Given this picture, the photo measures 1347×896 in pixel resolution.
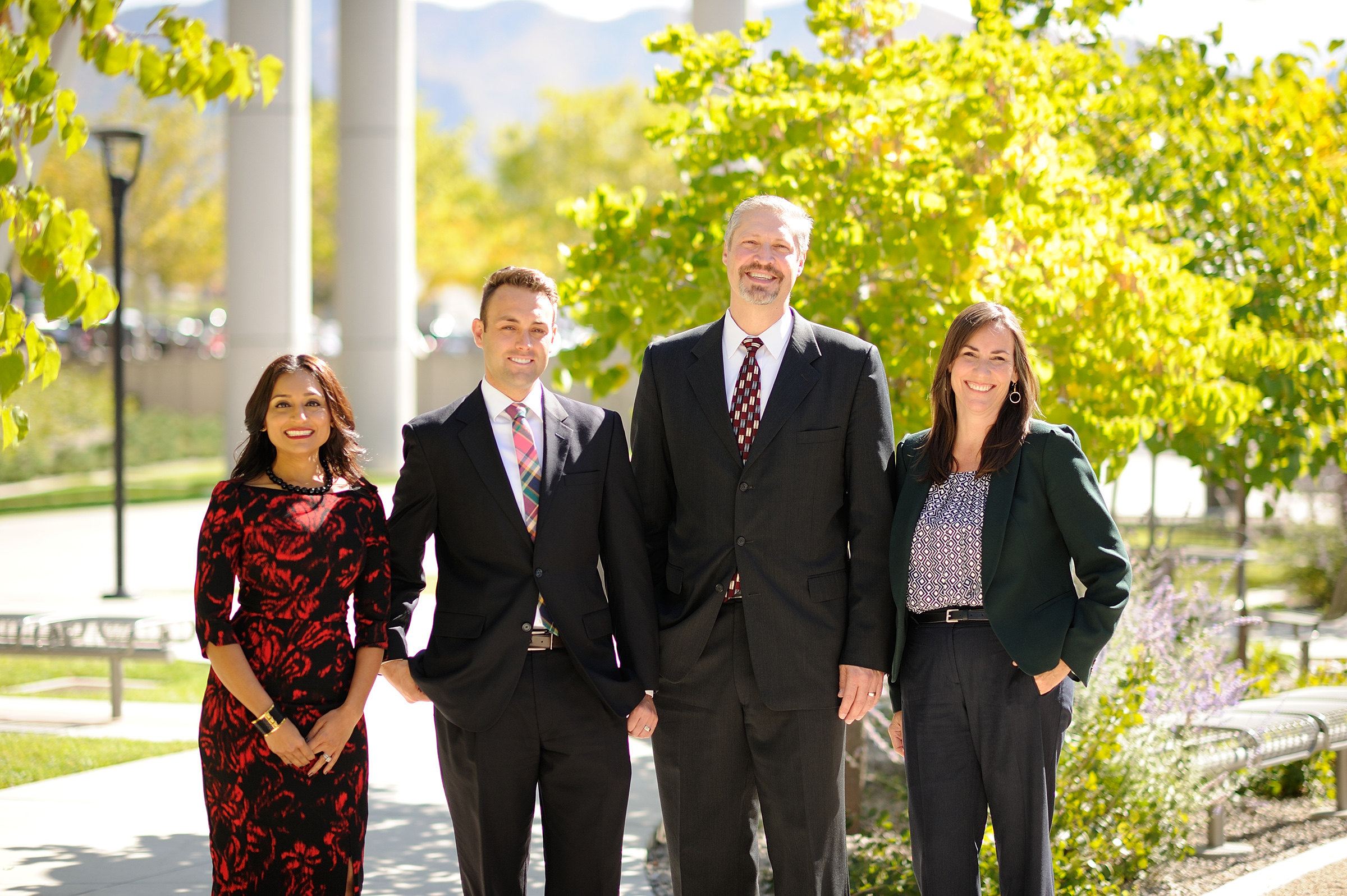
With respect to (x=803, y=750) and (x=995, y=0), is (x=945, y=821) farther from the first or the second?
(x=995, y=0)

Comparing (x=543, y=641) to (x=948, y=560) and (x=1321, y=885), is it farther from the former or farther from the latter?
(x=1321, y=885)

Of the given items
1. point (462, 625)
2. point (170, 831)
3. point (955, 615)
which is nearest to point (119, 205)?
point (170, 831)

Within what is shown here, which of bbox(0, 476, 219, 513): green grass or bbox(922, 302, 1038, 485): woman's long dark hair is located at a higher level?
bbox(922, 302, 1038, 485): woman's long dark hair

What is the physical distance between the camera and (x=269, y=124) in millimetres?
18938

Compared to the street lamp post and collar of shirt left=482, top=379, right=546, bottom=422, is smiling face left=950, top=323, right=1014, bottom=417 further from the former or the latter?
the street lamp post

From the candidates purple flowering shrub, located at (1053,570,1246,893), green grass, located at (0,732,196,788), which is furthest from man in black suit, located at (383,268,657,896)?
green grass, located at (0,732,196,788)

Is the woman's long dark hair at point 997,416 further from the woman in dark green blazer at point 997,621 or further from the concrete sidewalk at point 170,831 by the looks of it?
the concrete sidewalk at point 170,831

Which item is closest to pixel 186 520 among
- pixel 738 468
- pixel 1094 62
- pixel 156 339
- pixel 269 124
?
pixel 269 124

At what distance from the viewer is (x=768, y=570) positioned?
3.51m

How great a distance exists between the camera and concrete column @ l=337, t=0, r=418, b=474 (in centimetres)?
2294

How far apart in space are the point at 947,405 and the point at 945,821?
1167 mm

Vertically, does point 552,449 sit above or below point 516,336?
Result: below

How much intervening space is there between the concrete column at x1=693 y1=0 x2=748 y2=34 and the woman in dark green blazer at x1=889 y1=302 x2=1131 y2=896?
982 centimetres

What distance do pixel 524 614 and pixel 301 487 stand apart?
2.45 ft
